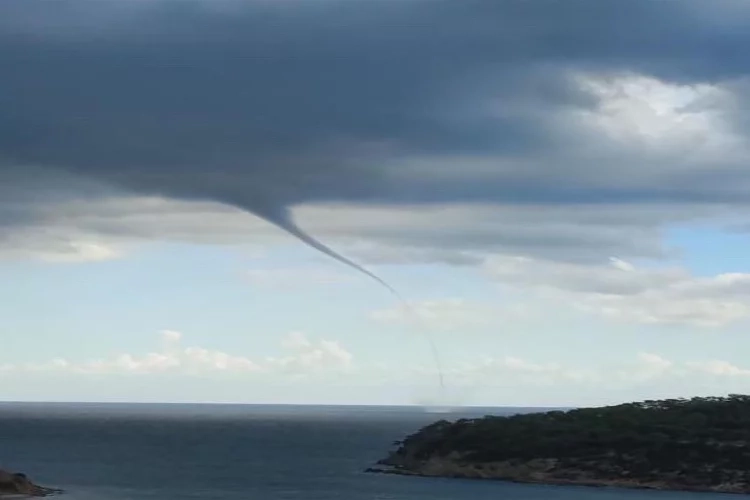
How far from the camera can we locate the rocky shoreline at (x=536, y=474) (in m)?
139

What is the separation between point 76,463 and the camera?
184m

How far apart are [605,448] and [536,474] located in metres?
9.68

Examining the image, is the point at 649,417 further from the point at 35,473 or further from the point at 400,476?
the point at 35,473

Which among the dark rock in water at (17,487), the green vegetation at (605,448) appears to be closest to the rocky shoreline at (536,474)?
the green vegetation at (605,448)

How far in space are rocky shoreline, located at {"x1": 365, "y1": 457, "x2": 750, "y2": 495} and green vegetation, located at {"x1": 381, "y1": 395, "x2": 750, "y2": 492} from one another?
13 cm

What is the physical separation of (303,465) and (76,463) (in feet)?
114

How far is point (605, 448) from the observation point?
152750 millimetres

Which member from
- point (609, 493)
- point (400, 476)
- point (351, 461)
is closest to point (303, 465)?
point (351, 461)

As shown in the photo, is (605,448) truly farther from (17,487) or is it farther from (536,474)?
(17,487)

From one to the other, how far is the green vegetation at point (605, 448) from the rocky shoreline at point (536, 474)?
13 centimetres

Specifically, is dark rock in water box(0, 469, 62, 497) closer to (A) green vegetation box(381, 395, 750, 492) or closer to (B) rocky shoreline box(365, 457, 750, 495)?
(B) rocky shoreline box(365, 457, 750, 495)

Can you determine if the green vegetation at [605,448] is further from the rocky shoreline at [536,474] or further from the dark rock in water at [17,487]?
the dark rock in water at [17,487]

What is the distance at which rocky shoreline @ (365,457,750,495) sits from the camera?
139m

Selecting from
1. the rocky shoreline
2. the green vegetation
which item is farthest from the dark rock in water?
the green vegetation
